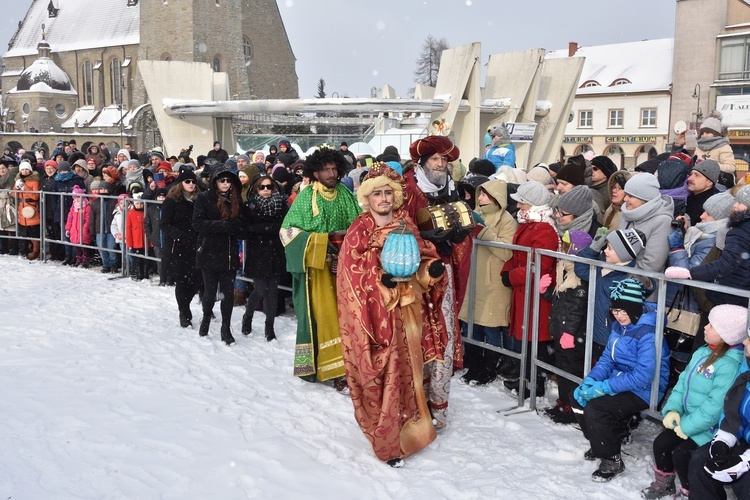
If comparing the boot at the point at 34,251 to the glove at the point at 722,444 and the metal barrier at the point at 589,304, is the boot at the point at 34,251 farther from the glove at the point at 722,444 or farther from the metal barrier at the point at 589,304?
the glove at the point at 722,444

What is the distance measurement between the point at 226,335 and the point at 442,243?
2946mm

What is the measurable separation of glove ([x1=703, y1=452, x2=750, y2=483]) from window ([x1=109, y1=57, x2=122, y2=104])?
61.7 meters

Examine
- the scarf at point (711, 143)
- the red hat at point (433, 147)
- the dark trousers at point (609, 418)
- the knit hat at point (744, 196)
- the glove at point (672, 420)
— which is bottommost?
the dark trousers at point (609, 418)

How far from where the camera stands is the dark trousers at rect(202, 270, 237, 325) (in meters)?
6.88

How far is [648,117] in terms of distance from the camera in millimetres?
44594

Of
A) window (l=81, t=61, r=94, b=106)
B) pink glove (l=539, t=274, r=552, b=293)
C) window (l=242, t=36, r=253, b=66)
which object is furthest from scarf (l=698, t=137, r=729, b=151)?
window (l=81, t=61, r=94, b=106)

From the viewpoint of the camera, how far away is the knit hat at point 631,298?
4074 millimetres

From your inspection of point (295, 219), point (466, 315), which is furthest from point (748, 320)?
point (295, 219)

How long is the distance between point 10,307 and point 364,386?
553 cm

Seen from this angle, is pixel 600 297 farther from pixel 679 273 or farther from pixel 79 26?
pixel 79 26

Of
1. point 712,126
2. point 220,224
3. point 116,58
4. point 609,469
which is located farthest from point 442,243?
point 116,58

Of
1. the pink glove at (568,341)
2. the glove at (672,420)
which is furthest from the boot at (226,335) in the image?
the glove at (672,420)

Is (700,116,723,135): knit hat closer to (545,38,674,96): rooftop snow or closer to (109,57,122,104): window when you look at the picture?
(545,38,674,96): rooftop snow

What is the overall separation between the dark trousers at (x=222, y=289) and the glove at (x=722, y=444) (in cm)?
472
